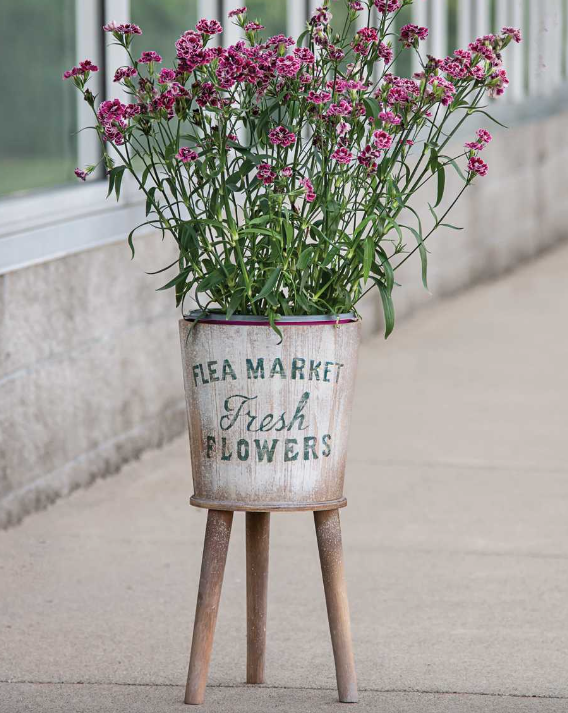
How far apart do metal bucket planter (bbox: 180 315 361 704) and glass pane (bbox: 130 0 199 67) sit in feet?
13.0

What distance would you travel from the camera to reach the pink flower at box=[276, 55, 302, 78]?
9.96 feet

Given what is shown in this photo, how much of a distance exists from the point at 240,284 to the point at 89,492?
103 inches

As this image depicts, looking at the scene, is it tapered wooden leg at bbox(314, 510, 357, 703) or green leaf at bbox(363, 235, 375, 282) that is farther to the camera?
tapered wooden leg at bbox(314, 510, 357, 703)

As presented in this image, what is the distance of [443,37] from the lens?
11.4 meters

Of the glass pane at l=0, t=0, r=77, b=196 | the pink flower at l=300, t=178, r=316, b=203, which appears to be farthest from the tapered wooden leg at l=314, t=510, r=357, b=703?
the glass pane at l=0, t=0, r=77, b=196

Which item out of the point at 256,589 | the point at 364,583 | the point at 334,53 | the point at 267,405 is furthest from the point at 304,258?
the point at 364,583

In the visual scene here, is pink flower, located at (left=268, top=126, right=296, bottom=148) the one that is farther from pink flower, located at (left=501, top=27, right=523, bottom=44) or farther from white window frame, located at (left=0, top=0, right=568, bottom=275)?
white window frame, located at (left=0, top=0, right=568, bottom=275)

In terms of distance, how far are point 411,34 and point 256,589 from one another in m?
1.42

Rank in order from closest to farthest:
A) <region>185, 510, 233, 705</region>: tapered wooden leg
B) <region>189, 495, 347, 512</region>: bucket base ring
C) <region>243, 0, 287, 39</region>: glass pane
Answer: <region>189, 495, 347, 512</region>: bucket base ring, <region>185, 510, 233, 705</region>: tapered wooden leg, <region>243, 0, 287, 39</region>: glass pane

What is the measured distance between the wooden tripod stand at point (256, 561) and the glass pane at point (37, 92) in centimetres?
275

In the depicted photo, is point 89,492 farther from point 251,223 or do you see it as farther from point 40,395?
point 251,223

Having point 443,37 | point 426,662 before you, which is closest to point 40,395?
point 426,662

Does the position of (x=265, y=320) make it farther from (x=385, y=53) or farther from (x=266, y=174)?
(x=385, y=53)

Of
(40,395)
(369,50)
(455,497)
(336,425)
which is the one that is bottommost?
(455,497)
